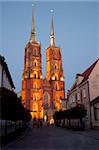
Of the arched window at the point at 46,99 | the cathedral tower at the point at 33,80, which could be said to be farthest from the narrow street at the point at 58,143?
the arched window at the point at 46,99

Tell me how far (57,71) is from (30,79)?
16.4 m

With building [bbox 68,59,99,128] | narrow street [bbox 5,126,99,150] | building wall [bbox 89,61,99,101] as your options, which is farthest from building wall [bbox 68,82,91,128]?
narrow street [bbox 5,126,99,150]

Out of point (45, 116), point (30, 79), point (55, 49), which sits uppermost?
point (55, 49)

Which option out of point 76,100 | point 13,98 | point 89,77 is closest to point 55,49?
point 76,100

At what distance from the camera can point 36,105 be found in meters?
115

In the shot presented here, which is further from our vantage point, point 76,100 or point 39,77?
point 39,77

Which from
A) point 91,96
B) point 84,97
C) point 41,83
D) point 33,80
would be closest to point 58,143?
point 91,96

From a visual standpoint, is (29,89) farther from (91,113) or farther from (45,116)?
(91,113)

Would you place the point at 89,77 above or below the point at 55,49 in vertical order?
below

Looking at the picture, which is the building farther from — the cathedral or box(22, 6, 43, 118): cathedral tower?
box(22, 6, 43, 118): cathedral tower

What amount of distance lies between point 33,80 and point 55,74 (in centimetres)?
1332

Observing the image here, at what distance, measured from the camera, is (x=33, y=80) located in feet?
393

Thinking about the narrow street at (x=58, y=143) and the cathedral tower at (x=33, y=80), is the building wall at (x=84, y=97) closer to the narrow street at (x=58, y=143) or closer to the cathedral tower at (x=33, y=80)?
the narrow street at (x=58, y=143)

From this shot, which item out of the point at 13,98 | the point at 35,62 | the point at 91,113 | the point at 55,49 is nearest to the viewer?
the point at 13,98
